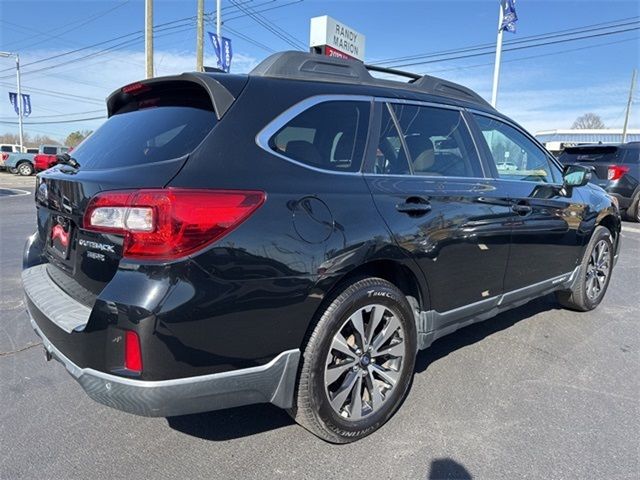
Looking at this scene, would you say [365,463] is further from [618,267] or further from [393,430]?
[618,267]

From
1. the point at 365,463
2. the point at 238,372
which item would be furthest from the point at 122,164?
the point at 365,463

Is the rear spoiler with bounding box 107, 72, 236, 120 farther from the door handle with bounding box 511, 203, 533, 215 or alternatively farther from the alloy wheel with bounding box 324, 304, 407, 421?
the door handle with bounding box 511, 203, 533, 215

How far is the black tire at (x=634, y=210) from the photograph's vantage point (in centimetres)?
1172

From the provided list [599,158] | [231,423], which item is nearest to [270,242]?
[231,423]

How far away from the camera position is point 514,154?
3.88 meters

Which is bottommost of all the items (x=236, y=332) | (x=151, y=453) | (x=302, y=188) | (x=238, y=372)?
(x=151, y=453)

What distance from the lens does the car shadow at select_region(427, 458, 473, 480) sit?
231cm

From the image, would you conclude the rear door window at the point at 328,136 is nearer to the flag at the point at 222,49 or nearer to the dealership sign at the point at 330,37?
the dealership sign at the point at 330,37

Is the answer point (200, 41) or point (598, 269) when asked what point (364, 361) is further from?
point (200, 41)

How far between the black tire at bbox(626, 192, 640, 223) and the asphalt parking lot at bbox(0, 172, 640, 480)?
31.4 ft

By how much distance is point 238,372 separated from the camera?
6.78 feet

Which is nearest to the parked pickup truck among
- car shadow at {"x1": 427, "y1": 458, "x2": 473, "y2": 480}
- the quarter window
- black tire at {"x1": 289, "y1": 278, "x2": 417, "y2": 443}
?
the quarter window

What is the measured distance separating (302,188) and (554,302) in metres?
4.03

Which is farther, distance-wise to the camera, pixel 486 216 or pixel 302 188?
pixel 486 216
